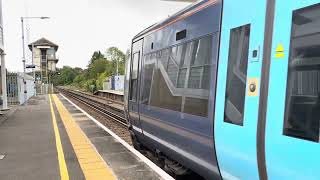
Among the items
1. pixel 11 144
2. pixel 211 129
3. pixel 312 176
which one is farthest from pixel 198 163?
pixel 11 144

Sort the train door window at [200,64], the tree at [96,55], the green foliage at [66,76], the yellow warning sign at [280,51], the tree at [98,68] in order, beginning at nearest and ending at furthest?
the yellow warning sign at [280,51] < the train door window at [200,64] < the tree at [98,68] < the tree at [96,55] < the green foliage at [66,76]

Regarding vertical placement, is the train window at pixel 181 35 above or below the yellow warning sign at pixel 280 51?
above

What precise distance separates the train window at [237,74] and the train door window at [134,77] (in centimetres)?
503

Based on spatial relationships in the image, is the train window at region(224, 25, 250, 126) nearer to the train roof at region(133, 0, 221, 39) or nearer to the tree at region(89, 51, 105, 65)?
the train roof at region(133, 0, 221, 39)

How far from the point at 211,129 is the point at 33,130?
11.5m

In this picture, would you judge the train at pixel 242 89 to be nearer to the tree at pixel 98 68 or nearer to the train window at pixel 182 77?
the train window at pixel 182 77

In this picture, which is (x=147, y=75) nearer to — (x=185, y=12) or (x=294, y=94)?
(x=185, y=12)

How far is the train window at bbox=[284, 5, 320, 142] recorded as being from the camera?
134 inches

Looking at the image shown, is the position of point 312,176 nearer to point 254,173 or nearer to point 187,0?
point 254,173

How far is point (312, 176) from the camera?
328cm

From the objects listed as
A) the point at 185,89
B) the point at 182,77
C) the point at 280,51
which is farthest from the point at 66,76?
the point at 280,51

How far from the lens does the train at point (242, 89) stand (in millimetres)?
3512

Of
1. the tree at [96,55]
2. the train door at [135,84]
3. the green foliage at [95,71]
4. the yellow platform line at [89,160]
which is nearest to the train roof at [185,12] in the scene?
the train door at [135,84]

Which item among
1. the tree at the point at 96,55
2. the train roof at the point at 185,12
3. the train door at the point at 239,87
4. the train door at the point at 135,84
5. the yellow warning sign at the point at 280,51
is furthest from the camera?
the tree at the point at 96,55
